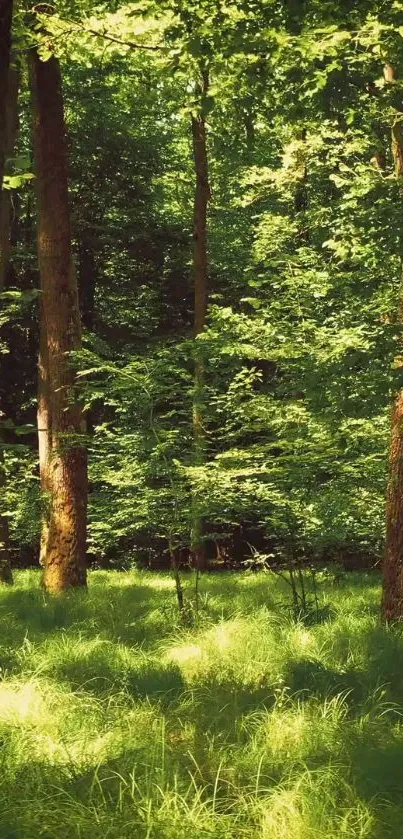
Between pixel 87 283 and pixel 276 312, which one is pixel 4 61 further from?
pixel 87 283

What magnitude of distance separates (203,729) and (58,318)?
251 inches

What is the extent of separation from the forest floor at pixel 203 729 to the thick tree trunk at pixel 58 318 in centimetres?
215

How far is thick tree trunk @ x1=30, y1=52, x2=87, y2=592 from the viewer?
9.48m

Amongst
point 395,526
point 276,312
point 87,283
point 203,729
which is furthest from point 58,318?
point 87,283

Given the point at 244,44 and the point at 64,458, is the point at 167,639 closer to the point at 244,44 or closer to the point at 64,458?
the point at 64,458

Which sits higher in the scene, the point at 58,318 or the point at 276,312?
the point at 58,318

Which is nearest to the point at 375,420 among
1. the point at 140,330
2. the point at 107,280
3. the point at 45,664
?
the point at 45,664

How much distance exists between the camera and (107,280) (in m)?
22.0

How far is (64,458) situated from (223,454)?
2.51 meters

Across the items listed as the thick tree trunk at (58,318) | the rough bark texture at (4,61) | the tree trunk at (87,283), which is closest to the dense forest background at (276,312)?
the thick tree trunk at (58,318)

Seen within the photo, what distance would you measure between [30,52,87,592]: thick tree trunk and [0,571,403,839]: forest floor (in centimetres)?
215

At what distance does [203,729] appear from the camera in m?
4.42

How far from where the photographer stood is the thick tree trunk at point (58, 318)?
9.48m

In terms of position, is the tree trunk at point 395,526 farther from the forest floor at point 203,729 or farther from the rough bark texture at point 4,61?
the rough bark texture at point 4,61
